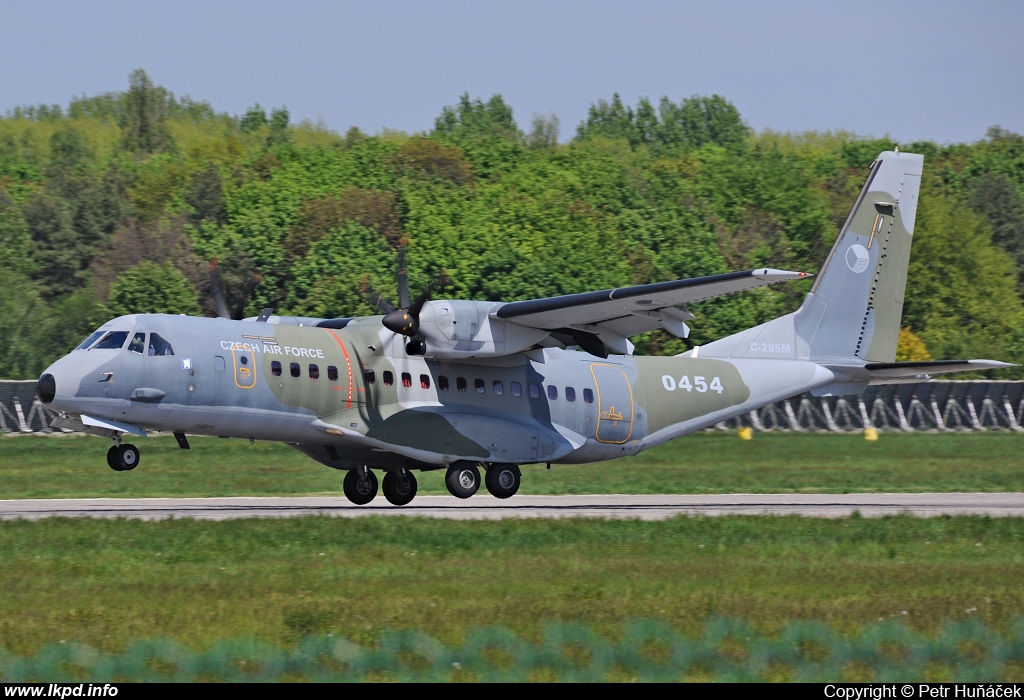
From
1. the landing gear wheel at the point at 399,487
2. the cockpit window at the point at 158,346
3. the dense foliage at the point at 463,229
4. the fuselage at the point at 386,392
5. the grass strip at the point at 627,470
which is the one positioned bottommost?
the grass strip at the point at 627,470

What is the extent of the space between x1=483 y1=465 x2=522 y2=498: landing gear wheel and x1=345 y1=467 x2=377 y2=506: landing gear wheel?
7.02ft

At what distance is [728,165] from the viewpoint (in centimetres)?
7975

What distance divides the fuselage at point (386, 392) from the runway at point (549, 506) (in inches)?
42.6

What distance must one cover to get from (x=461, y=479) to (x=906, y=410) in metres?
27.9

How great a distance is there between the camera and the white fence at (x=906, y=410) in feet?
143

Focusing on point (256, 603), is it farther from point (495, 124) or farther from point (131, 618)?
point (495, 124)

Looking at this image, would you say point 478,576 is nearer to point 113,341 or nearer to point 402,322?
point 402,322

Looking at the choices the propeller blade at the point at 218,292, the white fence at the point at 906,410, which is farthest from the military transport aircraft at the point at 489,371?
the white fence at the point at 906,410

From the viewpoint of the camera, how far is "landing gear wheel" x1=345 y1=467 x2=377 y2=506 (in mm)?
22594

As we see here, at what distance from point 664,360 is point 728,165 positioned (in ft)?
188

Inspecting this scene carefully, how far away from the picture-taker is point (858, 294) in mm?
25641

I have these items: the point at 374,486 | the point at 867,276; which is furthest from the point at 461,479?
the point at 867,276

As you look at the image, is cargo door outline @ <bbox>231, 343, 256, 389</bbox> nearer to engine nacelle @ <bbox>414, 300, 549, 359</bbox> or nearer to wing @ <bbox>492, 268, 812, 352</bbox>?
engine nacelle @ <bbox>414, 300, 549, 359</bbox>

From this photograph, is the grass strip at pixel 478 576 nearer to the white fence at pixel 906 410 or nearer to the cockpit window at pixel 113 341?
the cockpit window at pixel 113 341
